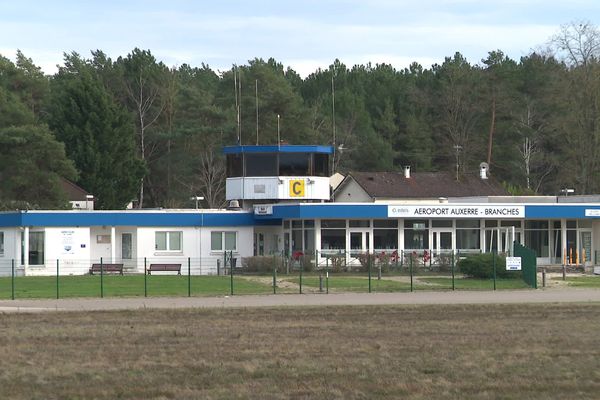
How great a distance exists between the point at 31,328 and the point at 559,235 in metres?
41.8

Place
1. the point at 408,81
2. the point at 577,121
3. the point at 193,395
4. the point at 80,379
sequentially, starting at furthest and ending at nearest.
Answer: the point at 408,81 → the point at 577,121 → the point at 80,379 → the point at 193,395

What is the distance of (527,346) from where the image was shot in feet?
80.1

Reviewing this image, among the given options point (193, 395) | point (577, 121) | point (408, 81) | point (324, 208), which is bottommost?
point (193, 395)

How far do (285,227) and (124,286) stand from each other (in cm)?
1693

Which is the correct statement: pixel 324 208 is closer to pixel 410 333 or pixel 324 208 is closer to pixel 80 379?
pixel 410 333

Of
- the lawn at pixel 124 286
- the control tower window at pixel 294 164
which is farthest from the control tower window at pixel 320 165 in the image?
the lawn at pixel 124 286

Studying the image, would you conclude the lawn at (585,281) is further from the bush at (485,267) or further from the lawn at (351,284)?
the lawn at (351,284)

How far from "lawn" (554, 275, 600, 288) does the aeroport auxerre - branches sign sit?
776cm

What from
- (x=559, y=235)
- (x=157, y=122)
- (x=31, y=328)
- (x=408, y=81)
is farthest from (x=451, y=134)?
(x=31, y=328)

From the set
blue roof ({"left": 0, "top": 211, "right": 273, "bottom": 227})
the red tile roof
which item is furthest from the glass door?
the red tile roof

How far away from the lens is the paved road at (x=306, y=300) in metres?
37.3

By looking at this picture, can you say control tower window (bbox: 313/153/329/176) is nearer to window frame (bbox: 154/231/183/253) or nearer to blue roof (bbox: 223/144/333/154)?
blue roof (bbox: 223/144/333/154)

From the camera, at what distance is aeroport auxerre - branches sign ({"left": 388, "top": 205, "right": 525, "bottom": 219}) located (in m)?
61.1

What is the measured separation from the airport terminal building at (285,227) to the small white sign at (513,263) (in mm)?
14738
